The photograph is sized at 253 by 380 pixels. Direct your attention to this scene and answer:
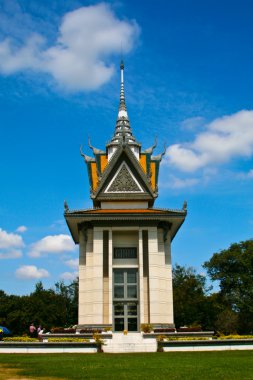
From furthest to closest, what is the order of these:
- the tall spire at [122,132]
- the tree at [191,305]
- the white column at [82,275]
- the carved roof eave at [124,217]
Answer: the tree at [191,305], the tall spire at [122,132], the white column at [82,275], the carved roof eave at [124,217]

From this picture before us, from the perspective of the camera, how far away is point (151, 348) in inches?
1019

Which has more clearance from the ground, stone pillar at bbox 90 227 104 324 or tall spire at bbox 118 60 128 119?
tall spire at bbox 118 60 128 119

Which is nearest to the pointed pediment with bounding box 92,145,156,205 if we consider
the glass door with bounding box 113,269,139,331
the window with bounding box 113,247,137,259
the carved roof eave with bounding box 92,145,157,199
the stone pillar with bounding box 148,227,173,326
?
the carved roof eave with bounding box 92,145,157,199

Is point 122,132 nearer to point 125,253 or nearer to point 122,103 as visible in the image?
point 122,103

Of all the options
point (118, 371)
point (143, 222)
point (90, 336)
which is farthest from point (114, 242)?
point (118, 371)

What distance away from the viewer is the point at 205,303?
5538 centimetres

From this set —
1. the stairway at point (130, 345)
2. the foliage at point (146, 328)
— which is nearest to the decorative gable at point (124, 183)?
the foliage at point (146, 328)

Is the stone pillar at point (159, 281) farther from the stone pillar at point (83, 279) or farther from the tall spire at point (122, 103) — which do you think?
the tall spire at point (122, 103)

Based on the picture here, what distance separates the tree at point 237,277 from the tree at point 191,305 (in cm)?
262

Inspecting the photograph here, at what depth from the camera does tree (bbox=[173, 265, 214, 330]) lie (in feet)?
177

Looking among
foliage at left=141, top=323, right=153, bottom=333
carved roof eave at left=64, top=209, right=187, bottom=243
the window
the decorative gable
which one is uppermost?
the decorative gable

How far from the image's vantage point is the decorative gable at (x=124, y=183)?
1453 inches

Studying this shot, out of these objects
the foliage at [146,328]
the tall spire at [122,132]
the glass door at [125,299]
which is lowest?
the foliage at [146,328]

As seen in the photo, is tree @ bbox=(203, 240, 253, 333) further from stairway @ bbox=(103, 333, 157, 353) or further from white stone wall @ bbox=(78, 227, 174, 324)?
stairway @ bbox=(103, 333, 157, 353)
